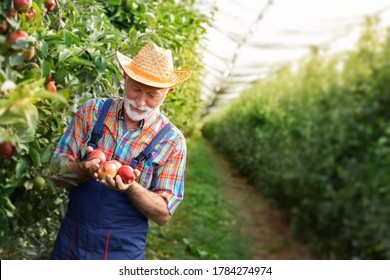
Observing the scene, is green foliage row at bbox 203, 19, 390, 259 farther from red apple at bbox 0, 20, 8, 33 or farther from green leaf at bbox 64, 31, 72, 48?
red apple at bbox 0, 20, 8, 33

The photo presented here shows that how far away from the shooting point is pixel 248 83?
1555 centimetres

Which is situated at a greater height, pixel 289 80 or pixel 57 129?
pixel 57 129

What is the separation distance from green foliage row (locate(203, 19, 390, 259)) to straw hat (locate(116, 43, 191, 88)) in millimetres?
2790

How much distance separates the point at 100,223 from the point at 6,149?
444 mm

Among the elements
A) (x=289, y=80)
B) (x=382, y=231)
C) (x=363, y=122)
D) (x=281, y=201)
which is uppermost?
(x=363, y=122)

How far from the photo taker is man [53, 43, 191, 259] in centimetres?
193

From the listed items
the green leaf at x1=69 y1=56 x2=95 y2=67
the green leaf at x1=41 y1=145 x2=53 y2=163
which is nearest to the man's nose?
the green leaf at x1=69 y1=56 x2=95 y2=67

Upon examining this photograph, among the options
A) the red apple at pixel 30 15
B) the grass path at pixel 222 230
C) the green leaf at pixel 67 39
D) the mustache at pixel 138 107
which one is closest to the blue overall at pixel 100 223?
the mustache at pixel 138 107

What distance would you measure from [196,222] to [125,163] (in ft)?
18.9

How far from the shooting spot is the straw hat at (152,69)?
1890 mm

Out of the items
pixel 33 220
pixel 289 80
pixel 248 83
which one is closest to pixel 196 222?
pixel 289 80

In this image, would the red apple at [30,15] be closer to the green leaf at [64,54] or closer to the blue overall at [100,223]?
the green leaf at [64,54]

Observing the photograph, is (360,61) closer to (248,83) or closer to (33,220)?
(33,220)

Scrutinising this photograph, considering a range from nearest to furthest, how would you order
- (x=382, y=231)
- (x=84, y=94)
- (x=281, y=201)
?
(x=84, y=94)
(x=382, y=231)
(x=281, y=201)
